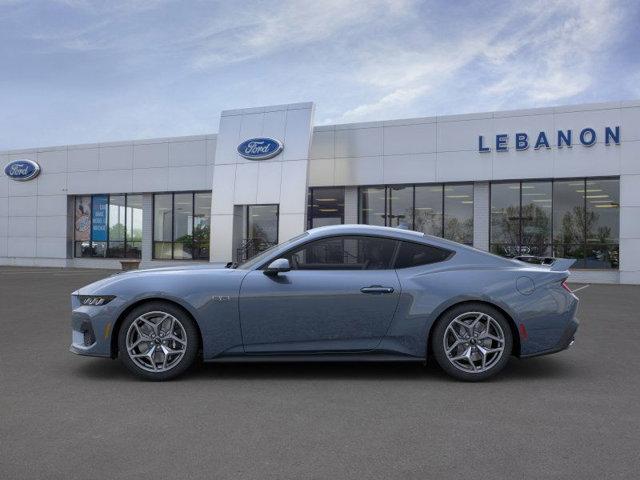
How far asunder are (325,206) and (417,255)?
18684mm

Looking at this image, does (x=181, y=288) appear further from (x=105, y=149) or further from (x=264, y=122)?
(x=105, y=149)

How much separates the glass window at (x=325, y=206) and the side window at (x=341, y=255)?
18.3m

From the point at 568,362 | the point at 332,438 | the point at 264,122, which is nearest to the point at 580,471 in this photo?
the point at 332,438

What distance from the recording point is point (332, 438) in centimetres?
372

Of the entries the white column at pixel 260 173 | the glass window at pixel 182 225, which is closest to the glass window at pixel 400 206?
the white column at pixel 260 173

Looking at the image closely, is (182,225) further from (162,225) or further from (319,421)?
(319,421)

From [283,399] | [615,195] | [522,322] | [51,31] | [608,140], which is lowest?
[283,399]

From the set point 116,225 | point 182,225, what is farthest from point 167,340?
point 116,225

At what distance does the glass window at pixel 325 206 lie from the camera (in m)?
23.8

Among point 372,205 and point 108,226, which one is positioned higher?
point 372,205

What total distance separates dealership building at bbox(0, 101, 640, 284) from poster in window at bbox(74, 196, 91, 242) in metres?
0.06

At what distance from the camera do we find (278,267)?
5.21 meters

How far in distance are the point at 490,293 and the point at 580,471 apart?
223cm

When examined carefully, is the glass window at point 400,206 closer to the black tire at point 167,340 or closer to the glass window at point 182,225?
the glass window at point 182,225
